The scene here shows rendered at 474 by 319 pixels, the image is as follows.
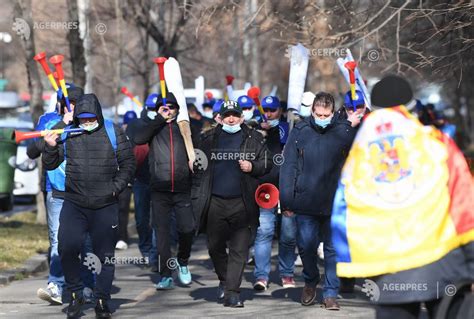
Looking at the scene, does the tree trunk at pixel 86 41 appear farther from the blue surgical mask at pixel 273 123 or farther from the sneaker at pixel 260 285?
the sneaker at pixel 260 285

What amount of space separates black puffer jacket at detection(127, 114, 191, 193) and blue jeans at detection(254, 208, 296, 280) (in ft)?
2.90

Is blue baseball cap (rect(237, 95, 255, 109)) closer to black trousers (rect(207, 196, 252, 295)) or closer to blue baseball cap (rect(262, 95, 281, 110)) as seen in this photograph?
blue baseball cap (rect(262, 95, 281, 110))

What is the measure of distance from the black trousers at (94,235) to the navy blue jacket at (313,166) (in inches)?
60.9

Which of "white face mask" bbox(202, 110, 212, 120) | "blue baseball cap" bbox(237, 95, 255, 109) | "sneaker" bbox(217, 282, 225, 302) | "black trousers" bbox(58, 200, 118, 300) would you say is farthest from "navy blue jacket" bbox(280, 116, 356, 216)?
"white face mask" bbox(202, 110, 212, 120)

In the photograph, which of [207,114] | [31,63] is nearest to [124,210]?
[31,63]

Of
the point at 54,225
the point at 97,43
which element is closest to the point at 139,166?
the point at 54,225

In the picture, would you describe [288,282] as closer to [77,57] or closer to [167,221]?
[167,221]

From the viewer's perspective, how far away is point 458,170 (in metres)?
5.97

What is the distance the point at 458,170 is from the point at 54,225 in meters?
5.32

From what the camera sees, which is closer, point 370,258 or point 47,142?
point 370,258

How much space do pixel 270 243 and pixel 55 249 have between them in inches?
92.8

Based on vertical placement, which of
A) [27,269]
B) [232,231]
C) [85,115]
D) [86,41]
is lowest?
[27,269]

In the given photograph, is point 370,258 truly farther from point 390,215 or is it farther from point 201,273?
point 201,273

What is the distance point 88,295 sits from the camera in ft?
A: 34.7
